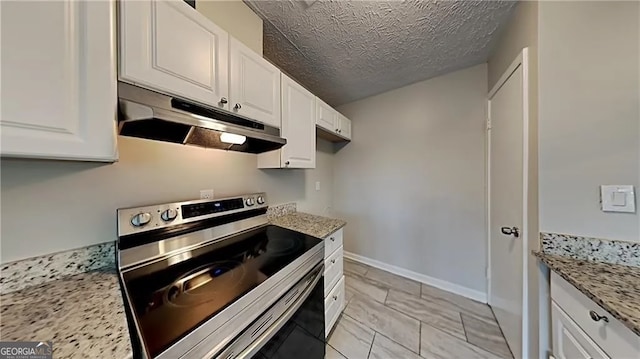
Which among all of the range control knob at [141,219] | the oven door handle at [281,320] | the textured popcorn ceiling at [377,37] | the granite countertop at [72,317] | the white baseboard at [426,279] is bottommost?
the white baseboard at [426,279]

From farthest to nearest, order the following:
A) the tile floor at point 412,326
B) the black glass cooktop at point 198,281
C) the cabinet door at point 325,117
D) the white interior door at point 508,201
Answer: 1. the cabinet door at point 325,117
2. the tile floor at point 412,326
3. the white interior door at point 508,201
4. the black glass cooktop at point 198,281

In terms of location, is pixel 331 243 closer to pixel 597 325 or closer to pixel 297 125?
pixel 297 125

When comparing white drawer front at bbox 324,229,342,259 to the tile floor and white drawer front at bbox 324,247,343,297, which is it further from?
the tile floor

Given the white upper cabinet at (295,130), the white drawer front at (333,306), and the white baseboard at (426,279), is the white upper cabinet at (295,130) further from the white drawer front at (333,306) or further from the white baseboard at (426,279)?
the white baseboard at (426,279)

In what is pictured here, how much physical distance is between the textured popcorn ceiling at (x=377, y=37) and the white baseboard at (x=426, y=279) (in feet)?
7.84

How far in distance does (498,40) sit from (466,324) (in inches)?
97.0

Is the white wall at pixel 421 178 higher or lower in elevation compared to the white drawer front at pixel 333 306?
higher

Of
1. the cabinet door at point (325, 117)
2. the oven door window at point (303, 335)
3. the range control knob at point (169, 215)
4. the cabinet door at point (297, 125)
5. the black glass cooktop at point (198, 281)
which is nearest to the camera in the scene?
the black glass cooktop at point (198, 281)

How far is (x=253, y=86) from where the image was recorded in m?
1.34

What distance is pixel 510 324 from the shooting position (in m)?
1.54

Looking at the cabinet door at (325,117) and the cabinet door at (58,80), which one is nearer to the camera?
the cabinet door at (58,80)

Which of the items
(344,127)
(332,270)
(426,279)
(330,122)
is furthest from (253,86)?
(426,279)

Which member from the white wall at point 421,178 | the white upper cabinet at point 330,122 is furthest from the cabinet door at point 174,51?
the white wall at point 421,178

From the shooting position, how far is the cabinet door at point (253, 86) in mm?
1214
